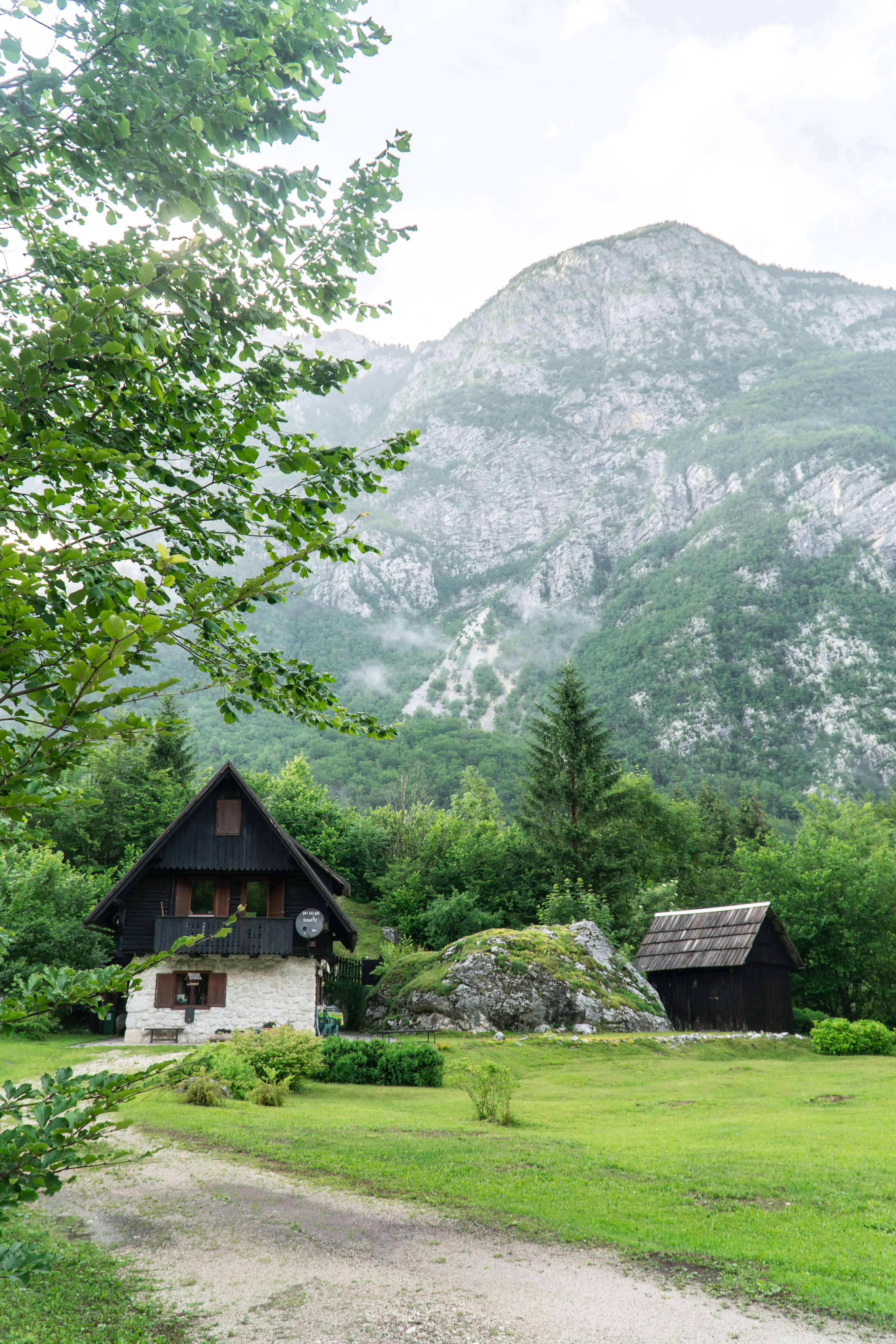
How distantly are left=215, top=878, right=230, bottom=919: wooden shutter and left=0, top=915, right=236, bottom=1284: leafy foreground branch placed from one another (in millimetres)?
25133

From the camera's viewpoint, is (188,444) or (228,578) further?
(188,444)

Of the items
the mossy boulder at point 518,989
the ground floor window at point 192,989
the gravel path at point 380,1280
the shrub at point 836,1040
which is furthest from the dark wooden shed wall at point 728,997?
the gravel path at point 380,1280

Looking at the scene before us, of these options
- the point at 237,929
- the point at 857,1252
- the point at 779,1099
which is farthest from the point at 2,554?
the point at 237,929

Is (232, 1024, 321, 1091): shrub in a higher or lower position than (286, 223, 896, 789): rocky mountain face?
lower

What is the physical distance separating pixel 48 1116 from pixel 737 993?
102 ft

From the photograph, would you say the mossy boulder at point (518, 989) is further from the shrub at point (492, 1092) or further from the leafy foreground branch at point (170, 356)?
the leafy foreground branch at point (170, 356)

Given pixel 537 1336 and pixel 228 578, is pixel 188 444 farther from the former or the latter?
pixel 537 1336

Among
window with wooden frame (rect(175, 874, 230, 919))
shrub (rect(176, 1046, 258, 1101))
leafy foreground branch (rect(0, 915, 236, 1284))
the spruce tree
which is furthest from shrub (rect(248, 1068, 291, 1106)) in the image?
the spruce tree

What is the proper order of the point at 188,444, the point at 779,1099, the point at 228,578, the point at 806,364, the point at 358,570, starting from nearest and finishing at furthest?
the point at 228,578, the point at 188,444, the point at 779,1099, the point at 358,570, the point at 806,364

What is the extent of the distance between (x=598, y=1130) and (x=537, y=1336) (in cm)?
856

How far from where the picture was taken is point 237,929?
25172 mm

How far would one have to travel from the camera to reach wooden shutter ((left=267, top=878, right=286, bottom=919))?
1035 inches

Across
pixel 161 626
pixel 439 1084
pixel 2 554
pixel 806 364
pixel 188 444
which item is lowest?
pixel 439 1084

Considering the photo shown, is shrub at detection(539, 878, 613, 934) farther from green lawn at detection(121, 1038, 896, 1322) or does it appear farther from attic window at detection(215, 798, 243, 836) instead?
attic window at detection(215, 798, 243, 836)
